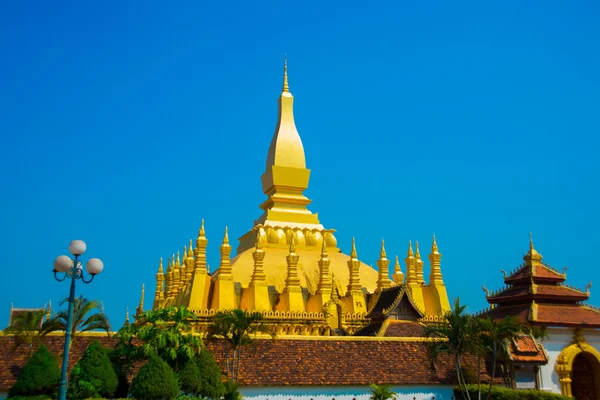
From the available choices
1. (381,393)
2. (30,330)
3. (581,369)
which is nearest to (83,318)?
(30,330)

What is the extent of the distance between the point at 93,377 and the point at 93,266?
16.6ft

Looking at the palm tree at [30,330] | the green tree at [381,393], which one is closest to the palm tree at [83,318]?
the palm tree at [30,330]

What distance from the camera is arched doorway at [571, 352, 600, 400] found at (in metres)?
23.6

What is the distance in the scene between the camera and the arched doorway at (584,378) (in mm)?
23609

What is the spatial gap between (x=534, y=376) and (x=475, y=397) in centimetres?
275

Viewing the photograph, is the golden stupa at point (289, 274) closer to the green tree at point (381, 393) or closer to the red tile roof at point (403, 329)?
the red tile roof at point (403, 329)

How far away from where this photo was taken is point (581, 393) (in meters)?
23.7

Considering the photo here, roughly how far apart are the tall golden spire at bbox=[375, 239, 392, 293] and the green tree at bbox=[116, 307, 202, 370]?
1639 centimetres

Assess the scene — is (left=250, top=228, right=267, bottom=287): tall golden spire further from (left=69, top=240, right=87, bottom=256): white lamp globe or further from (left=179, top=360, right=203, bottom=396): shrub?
(left=69, top=240, right=87, bottom=256): white lamp globe

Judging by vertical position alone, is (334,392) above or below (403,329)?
below

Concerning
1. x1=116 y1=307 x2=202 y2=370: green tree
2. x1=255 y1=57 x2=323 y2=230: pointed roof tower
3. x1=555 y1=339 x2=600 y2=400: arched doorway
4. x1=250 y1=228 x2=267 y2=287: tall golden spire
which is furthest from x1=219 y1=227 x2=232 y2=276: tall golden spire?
x1=555 y1=339 x2=600 y2=400: arched doorway

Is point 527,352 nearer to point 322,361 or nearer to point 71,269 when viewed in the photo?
point 322,361

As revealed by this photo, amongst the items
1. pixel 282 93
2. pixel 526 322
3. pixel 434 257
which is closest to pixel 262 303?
pixel 434 257

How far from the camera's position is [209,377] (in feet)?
61.2
